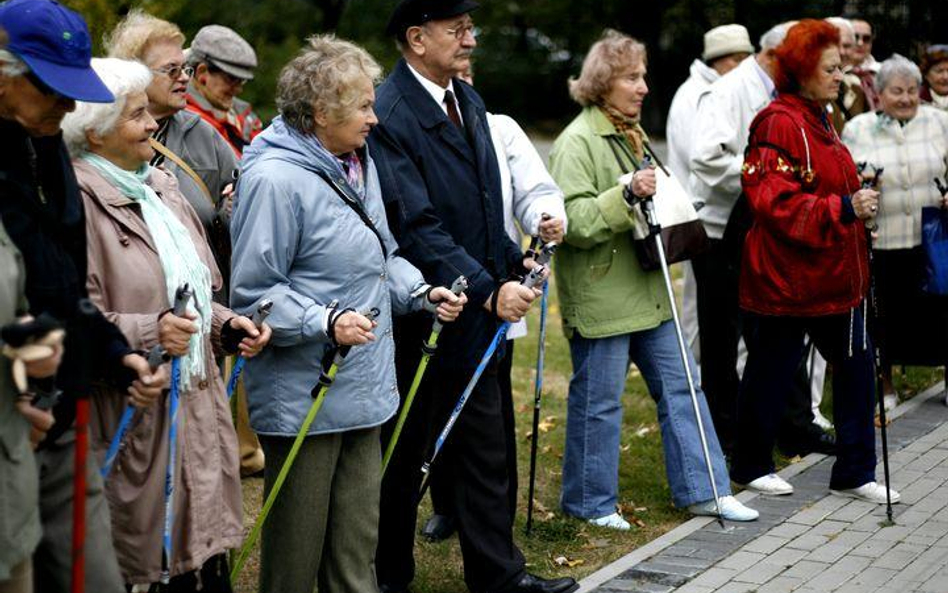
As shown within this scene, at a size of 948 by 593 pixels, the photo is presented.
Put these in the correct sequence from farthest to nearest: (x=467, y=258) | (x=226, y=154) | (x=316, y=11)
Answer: (x=316, y=11) < (x=226, y=154) < (x=467, y=258)

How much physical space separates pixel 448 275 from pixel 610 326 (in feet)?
4.30

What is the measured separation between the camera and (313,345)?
474 cm

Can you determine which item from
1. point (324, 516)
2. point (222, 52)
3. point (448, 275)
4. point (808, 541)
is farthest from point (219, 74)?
point (808, 541)

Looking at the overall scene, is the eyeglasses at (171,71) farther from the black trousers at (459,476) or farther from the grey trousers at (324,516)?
the grey trousers at (324,516)

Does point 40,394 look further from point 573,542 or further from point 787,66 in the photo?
point 787,66

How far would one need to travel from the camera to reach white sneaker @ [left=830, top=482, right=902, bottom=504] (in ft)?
22.2

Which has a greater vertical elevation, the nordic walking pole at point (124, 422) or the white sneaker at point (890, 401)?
the nordic walking pole at point (124, 422)

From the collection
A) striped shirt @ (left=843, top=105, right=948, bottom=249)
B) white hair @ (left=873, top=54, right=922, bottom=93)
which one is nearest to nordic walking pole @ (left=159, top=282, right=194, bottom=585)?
striped shirt @ (left=843, top=105, right=948, bottom=249)

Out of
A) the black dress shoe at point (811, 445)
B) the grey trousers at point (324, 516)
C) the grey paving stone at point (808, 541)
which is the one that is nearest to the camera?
the grey trousers at point (324, 516)

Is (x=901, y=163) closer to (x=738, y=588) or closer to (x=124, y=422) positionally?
(x=738, y=588)

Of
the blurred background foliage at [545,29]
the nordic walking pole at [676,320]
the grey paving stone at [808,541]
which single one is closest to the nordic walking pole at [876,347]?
the grey paving stone at [808,541]

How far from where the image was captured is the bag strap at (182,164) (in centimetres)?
564

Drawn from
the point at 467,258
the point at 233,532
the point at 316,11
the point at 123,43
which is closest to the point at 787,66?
the point at 467,258

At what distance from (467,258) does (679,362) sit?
160cm
